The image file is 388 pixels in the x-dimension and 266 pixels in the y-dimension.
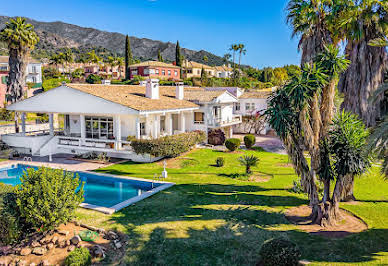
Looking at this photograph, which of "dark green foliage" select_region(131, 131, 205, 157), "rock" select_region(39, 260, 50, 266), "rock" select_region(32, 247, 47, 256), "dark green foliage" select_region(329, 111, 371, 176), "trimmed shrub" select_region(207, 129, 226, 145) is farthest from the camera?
"trimmed shrub" select_region(207, 129, 226, 145)

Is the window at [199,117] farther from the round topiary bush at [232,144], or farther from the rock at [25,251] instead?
the rock at [25,251]

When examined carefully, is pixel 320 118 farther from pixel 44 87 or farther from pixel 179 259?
pixel 44 87

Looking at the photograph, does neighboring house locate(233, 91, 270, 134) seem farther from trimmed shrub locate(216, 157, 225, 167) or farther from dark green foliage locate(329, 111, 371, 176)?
dark green foliage locate(329, 111, 371, 176)

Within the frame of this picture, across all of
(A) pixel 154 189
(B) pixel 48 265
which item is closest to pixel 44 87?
(A) pixel 154 189

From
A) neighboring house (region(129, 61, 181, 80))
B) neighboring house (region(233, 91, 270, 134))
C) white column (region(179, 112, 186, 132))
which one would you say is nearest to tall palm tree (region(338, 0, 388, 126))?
white column (region(179, 112, 186, 132))

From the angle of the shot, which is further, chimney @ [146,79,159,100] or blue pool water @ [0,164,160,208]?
chimney @ [146,79,159,100]

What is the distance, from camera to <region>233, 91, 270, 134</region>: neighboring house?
44.2 m

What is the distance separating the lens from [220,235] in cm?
1175

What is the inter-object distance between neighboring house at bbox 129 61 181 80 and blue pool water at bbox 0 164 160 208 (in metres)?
68.5

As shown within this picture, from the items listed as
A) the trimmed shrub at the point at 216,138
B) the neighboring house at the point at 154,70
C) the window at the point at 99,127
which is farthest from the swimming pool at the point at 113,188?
the neighboring house at the point at 154,70

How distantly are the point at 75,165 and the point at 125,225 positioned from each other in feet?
45.8

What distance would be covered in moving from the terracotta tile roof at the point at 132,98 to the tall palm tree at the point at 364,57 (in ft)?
49.4

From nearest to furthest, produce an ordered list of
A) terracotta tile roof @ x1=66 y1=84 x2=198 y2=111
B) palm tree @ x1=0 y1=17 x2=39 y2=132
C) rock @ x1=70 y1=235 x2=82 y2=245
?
rock @ x1=70 y1=235 x2=82 y2=245 < terracotta tile roof @ x1=66 y1=84 x2=198 y2=111 < palm tree @ x1=0 y1=17 x2=39 y2=132

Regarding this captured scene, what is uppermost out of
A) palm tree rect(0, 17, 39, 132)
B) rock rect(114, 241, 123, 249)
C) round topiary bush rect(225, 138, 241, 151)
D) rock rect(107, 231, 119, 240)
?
palm tree rect(0, 17, 39, 132)
